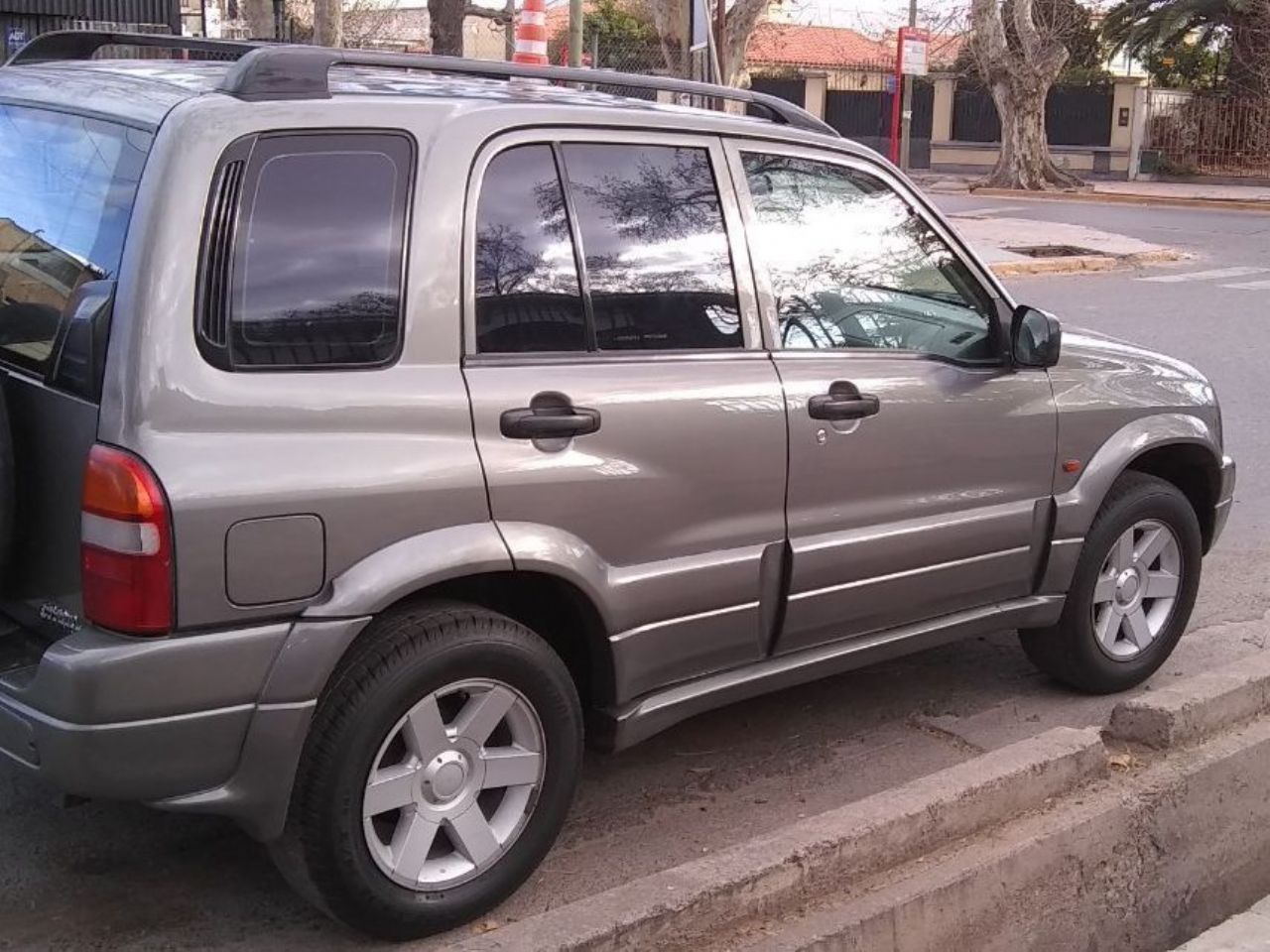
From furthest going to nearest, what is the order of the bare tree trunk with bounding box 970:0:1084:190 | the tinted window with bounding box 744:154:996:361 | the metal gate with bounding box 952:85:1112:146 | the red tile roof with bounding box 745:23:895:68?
1. the red tile roof with bounding box 745:23:895:68
2. the metal gate with bounding box 952:85:1112:146
3. the bare tree trunk with bounding box 970:0:1084:190
4. the tinted window with bounding box 744:154:996:361

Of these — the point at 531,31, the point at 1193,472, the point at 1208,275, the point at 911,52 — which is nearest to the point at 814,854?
the point at 1193,472

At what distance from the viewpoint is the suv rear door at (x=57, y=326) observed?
9.90 feet

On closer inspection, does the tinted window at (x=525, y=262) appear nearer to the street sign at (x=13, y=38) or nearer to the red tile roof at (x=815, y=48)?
the street sign at (x=13, y=38)

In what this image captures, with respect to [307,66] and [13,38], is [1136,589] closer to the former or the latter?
[307,66]

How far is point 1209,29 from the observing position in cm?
3859

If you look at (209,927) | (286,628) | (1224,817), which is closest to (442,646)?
(286,628)

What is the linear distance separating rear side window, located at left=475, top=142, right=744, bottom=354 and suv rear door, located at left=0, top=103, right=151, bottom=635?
81cm

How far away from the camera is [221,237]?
3.02 metres

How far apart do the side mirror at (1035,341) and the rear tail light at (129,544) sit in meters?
2.60

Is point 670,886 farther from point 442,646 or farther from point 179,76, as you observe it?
point 179,76

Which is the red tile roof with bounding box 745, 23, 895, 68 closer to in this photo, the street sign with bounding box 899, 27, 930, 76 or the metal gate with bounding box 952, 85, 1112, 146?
the metal gate with bounding box 952, 85, 1112, 146

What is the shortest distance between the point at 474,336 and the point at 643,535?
0.64m

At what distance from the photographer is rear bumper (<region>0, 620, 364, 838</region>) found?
2854 millimetres

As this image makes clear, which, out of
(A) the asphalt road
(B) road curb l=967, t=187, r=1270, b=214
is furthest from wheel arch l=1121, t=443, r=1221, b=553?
(B) road curb l=967, t=187, r=1270, b=214
